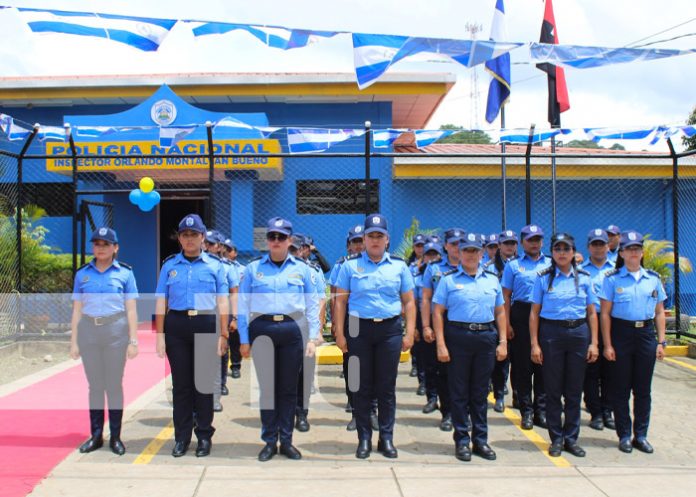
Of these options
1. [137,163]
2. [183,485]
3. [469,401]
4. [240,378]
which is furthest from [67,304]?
[469,401]

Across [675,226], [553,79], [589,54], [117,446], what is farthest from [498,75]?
[117,446]

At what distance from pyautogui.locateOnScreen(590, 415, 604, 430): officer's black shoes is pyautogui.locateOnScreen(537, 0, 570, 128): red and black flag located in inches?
226

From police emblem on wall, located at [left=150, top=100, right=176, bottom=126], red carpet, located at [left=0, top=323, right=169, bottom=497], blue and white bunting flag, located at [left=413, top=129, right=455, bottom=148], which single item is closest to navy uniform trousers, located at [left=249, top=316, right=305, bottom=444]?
red carpet, located at [left=0, top=323, right=169, bottom=497]

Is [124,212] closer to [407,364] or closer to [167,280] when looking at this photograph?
[407,364]

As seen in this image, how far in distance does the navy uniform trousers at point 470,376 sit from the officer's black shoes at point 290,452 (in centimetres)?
128

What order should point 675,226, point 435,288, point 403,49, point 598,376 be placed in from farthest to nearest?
point 675,226
point 403,49
point 598,376
point 435,288

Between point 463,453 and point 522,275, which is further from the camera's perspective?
point 522,275

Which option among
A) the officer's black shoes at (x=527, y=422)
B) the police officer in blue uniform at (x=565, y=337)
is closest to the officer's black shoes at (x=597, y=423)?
the officer's black shoes at (x=527, y=422)

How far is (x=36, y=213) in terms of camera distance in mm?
12828

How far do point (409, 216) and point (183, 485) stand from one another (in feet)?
32.0

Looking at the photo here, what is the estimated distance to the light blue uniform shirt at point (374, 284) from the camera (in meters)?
5.23

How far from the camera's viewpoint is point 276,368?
5.26 m

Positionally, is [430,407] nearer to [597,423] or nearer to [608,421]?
[597,423]

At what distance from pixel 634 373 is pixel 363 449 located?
240 centimetres
